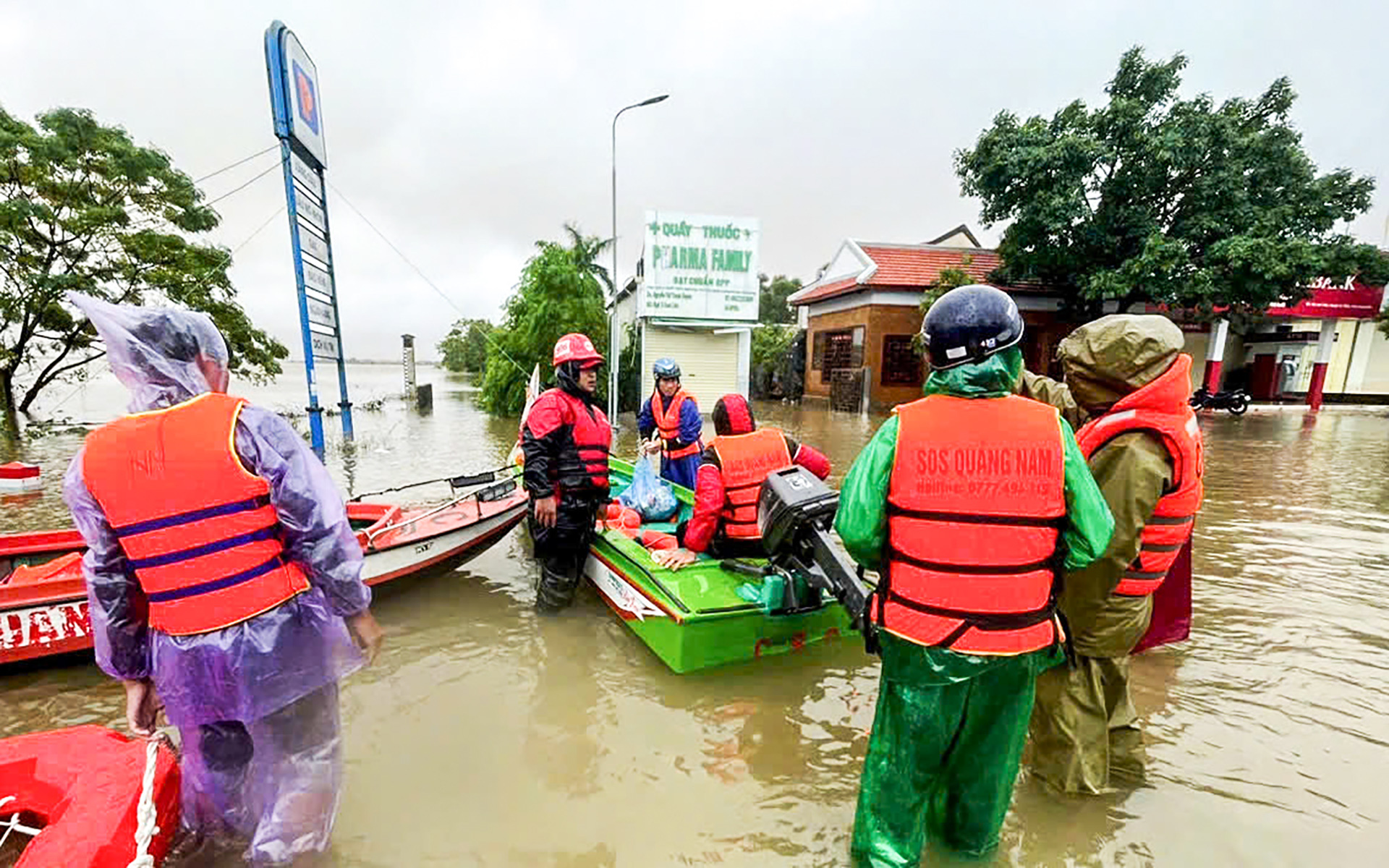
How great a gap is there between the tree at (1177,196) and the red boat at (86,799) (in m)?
18.6

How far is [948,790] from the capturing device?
2037 mm

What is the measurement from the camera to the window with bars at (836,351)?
1895cm

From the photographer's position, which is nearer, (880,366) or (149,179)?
(149,179)

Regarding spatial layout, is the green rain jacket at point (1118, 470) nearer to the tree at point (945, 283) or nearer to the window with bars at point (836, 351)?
the tree at point (945, 283)

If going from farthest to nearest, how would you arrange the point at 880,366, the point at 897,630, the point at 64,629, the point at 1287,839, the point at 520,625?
the point at 880,366
the point at 520,625
the point at 64,629
the point at 1287,839
the point at 897,630

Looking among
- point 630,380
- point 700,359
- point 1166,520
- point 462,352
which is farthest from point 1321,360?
point 462,352

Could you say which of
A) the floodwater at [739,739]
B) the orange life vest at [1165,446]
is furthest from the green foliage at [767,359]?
the orange life vest at [1165,446]

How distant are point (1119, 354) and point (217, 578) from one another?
3.12 meters

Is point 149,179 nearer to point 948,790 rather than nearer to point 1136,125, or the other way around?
point 948,790

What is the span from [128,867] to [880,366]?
1860 centimetres

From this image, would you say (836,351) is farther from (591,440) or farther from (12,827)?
(12,827)

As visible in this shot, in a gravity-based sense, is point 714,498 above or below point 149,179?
below

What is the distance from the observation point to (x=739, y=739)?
3.01 meters

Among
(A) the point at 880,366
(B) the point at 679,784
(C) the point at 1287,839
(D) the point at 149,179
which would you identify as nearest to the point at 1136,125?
(A) the point at 880,366
